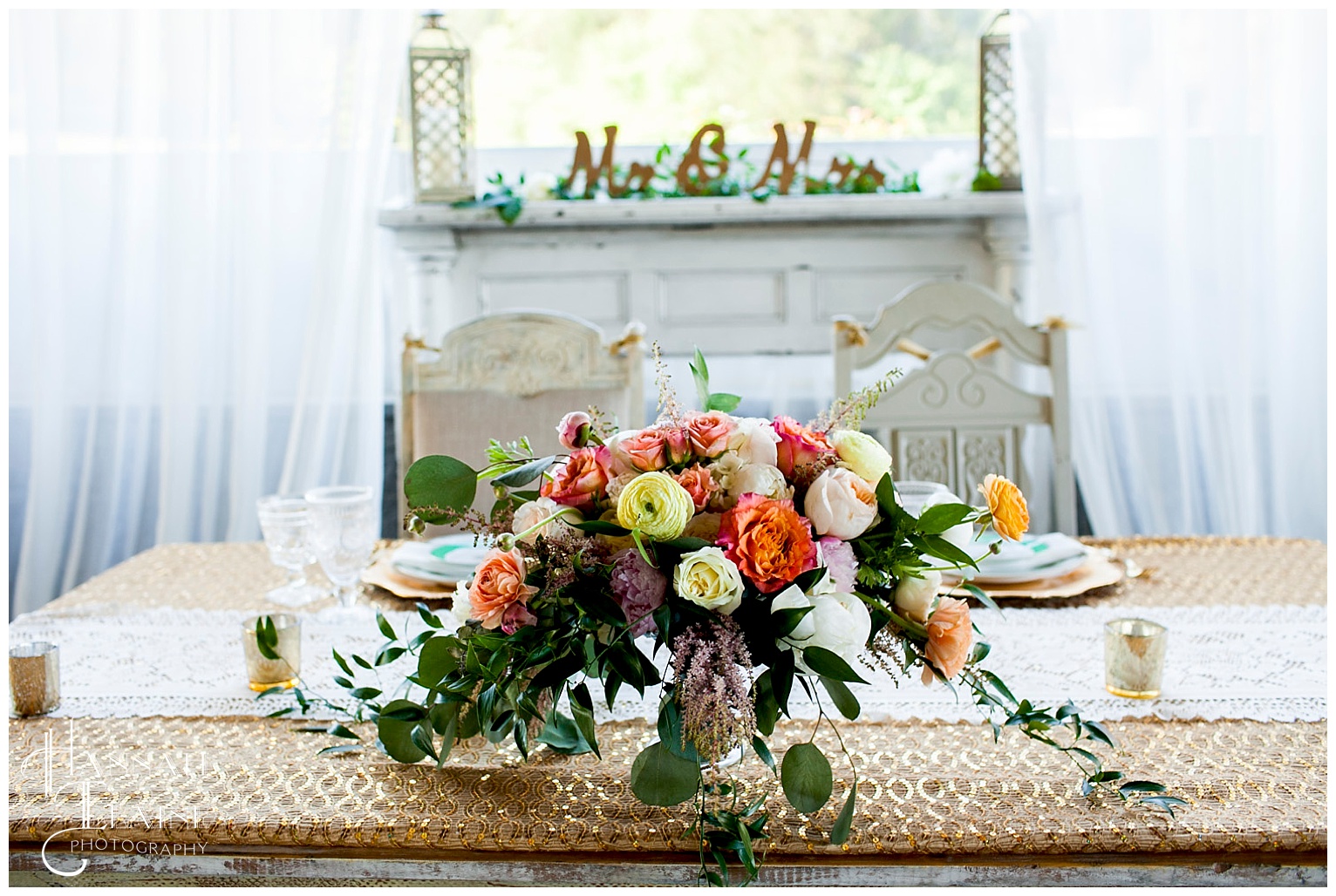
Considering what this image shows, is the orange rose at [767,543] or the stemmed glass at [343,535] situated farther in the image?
the stemmed glass at [343,535]

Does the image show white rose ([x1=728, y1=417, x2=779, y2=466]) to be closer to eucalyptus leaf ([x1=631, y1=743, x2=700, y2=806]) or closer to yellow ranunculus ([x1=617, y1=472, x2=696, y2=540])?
yellow ranunculus ([x1=617, y1=472, x2=696, y2=540])

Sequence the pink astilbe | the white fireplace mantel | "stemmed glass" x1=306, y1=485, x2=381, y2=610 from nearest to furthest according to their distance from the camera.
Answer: the pink astilbe < "stemmed glass" x1=306, y1=485, x2=381, y2=610 < the white fireplace mantel

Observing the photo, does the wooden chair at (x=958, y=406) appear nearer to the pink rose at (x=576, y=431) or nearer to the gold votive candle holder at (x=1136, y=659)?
the gold votive candle holder at (x=1136, y=659)

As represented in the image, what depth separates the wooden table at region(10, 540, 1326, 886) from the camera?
2.19ft

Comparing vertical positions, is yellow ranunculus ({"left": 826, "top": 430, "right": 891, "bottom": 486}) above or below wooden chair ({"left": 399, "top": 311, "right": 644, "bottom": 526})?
below

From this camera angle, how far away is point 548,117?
2961mm

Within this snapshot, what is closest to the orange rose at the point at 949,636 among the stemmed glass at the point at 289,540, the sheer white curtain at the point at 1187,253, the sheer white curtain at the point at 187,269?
the stemmed glass at the point at 289,540

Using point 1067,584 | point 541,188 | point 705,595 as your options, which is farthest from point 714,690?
point 541,188

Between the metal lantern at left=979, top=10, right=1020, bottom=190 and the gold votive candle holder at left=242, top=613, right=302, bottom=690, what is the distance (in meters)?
2.12

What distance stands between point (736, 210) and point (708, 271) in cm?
17

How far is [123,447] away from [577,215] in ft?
4.30

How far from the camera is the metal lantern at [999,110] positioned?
2588 mm

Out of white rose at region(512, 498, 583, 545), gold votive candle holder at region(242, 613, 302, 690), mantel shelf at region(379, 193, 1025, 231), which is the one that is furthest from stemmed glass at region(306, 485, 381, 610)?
mantel shelf at region(379, 193, 1025, 231)

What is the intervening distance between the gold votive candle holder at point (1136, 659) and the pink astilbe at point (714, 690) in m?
0.41
